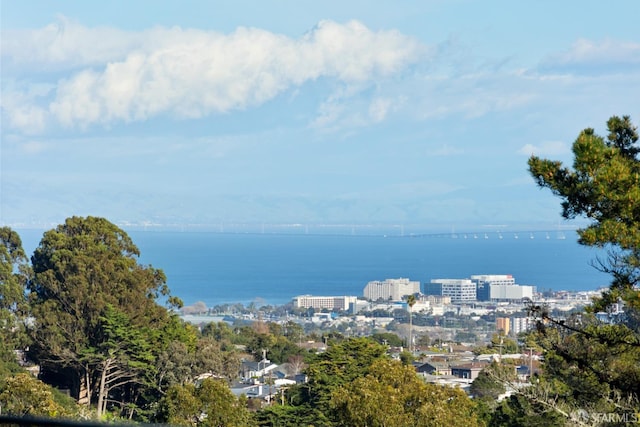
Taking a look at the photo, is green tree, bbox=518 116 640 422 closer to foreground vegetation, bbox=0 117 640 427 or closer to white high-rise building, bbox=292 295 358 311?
foreground vegetation, bbox=0 117 640 427

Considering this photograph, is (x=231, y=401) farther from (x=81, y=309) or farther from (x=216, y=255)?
(x=216, y=255)

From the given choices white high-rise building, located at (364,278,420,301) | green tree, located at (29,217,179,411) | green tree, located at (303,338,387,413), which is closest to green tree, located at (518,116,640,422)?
green tree, located at (303,338,387,413)

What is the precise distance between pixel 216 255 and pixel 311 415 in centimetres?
11380

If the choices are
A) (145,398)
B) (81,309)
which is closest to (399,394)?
(145,398)

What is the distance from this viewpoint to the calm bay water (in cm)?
8625

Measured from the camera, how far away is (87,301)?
61.3 feet

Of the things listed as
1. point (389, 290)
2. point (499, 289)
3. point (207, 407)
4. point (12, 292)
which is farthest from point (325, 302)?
point (207, 407)

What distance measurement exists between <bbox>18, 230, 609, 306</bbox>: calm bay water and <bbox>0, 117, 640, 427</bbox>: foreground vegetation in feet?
175

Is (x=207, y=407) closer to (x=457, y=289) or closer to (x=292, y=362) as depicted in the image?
(x=292, y=362)

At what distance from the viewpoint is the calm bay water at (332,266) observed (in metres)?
86.2

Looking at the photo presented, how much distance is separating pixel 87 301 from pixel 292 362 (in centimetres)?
927

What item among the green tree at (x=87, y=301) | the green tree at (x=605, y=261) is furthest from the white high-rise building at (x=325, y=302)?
the green tree at (x=605, y=261)

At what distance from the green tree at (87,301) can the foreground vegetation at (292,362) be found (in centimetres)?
3

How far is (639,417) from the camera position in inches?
284
